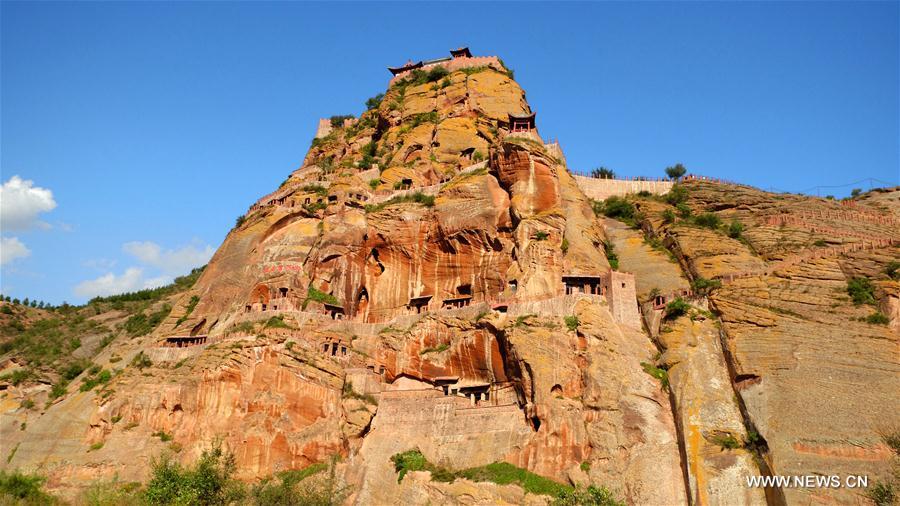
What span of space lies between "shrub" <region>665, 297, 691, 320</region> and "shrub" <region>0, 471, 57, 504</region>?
3975cm

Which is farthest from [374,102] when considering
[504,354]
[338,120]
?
[504,354]

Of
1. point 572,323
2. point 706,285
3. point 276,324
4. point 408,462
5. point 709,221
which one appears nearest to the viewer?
point 408,462

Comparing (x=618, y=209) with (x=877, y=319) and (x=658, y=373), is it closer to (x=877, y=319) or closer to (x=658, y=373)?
(x=658, y=373)

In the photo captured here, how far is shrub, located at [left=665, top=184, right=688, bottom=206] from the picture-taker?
70.4 meters

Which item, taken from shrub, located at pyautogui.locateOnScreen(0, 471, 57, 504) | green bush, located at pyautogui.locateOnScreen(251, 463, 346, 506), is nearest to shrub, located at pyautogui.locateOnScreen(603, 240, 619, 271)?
green bush, located at pyautogui.locateOnScreen(251, 463, 346, 506)

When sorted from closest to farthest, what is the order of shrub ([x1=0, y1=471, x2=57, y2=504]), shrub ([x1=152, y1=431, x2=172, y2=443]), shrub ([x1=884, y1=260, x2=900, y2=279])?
shrub ([x1=0, y1=471, x2=57, y2=504]), shrub ([x1=884, y1=260, x2=900, y2=279]), shrub ([x1=152, y1=431, x2=172, y2=443])

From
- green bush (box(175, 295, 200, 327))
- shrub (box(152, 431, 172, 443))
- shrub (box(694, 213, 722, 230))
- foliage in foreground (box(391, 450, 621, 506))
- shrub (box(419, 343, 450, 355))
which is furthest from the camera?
shrub (box(694, 213, 722, 230))

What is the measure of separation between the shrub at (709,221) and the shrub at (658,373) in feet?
59.4

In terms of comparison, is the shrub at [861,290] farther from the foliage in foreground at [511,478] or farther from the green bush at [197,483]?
the green bush at [197,483]

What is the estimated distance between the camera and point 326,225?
64062mm

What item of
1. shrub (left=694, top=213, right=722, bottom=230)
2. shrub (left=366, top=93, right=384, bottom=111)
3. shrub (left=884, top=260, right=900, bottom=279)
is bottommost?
shrub (left=884, top=260, right=900, bottom=279)

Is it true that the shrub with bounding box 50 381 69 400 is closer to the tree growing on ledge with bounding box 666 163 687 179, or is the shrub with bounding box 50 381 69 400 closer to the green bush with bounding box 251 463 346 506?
the green bush with bounding box 251 463 346 506

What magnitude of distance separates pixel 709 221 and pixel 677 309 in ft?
49.2

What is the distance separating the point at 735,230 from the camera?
61.6 m
